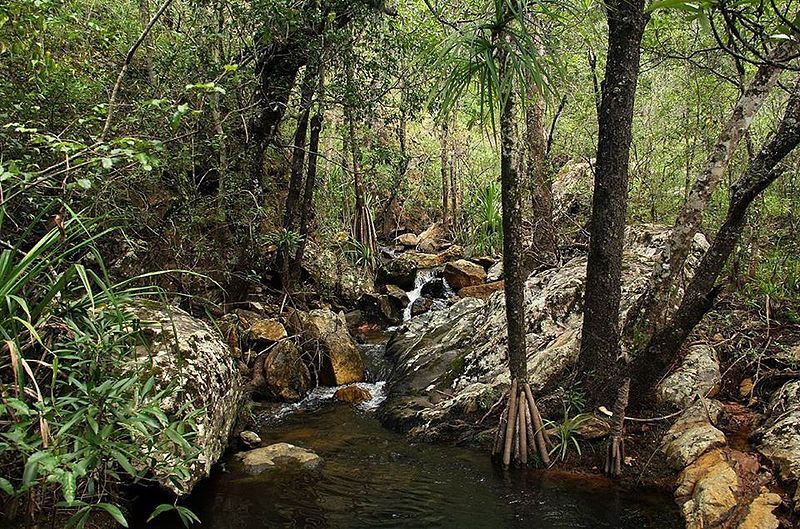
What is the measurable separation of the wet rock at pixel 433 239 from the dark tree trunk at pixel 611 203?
1150cm

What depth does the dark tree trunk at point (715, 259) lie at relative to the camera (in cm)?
368

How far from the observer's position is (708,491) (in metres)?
3.73

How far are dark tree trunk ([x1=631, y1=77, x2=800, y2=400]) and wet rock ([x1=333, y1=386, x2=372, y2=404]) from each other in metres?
3.58

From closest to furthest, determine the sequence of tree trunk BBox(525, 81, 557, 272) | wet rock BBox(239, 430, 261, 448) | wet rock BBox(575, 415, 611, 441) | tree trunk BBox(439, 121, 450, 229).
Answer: wet rock BBox(575, 415, 611, 441) → wet rock BBox(239, 430, 261, 448) → tree trunk BBox(525, 81, 557, 272) → tree trunk BBox(439, 121, 450, 229)

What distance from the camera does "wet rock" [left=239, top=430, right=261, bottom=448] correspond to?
5.36 m

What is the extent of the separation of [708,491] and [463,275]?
333 inches

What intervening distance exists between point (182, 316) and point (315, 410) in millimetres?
2466

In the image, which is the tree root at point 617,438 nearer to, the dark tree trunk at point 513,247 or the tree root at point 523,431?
the tree root at point 523,431

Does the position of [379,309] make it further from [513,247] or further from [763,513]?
[763,513]

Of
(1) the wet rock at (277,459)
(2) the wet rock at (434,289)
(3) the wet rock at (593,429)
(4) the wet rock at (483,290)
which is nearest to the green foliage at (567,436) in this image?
(3) the wet rock at (593,429)

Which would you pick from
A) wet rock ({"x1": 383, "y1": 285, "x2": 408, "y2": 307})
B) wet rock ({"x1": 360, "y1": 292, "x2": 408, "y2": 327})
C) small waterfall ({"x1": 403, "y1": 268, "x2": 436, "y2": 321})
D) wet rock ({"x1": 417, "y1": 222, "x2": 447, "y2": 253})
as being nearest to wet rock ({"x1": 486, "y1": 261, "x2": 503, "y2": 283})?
small waterfall ({"x1": 403, "y1": 268, "x2": 436, "y2": 321})

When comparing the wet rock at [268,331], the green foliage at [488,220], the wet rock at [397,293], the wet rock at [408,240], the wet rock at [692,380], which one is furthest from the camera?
the wet rock at [408,240]

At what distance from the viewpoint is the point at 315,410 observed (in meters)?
6.93

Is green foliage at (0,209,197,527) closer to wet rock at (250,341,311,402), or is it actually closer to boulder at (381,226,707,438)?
boulder at (381,226,707,438)
